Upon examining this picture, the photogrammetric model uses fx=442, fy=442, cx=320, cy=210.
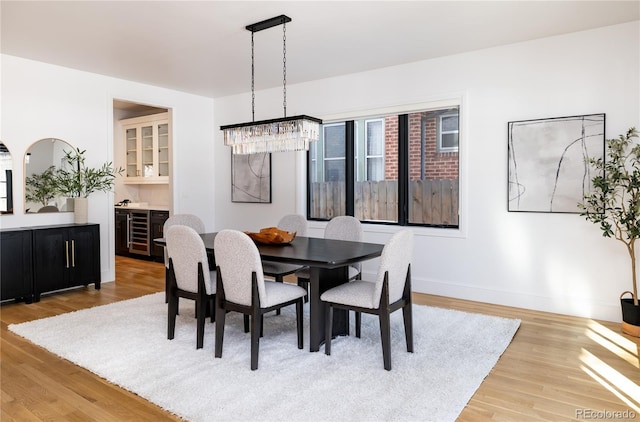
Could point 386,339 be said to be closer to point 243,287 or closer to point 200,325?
point 243,287

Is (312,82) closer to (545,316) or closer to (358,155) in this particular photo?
(358,155)

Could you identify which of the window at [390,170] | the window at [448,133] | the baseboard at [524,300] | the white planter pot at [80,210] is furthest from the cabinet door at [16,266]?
the window at [448,133]

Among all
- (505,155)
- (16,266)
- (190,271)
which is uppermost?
(505,155)

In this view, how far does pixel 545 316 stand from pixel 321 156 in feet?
10.8

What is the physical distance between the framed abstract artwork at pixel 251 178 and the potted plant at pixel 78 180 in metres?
1.86

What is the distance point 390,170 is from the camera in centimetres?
535

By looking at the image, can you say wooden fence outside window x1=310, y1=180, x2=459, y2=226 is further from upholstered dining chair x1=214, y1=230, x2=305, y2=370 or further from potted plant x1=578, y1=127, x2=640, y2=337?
upholstered dining chair x1=214, y1=230, x2=305, y2=370

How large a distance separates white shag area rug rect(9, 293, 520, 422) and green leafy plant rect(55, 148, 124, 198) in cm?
173

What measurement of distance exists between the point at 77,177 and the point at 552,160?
5.10m

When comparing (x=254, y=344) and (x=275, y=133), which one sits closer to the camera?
(x=254, y=344)

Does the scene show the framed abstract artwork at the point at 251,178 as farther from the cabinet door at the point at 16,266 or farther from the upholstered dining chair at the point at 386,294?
the upholstered dining chair at the point at 386,294

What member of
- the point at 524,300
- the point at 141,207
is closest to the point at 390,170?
the point at 524,300

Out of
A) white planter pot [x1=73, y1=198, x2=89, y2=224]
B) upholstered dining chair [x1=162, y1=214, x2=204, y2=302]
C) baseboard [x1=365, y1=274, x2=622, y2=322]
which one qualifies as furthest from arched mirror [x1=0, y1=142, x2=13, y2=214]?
baseboard [x1=365, y1=274, x2=622, y2=322]

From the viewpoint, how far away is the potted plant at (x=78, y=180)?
5.07 meters
